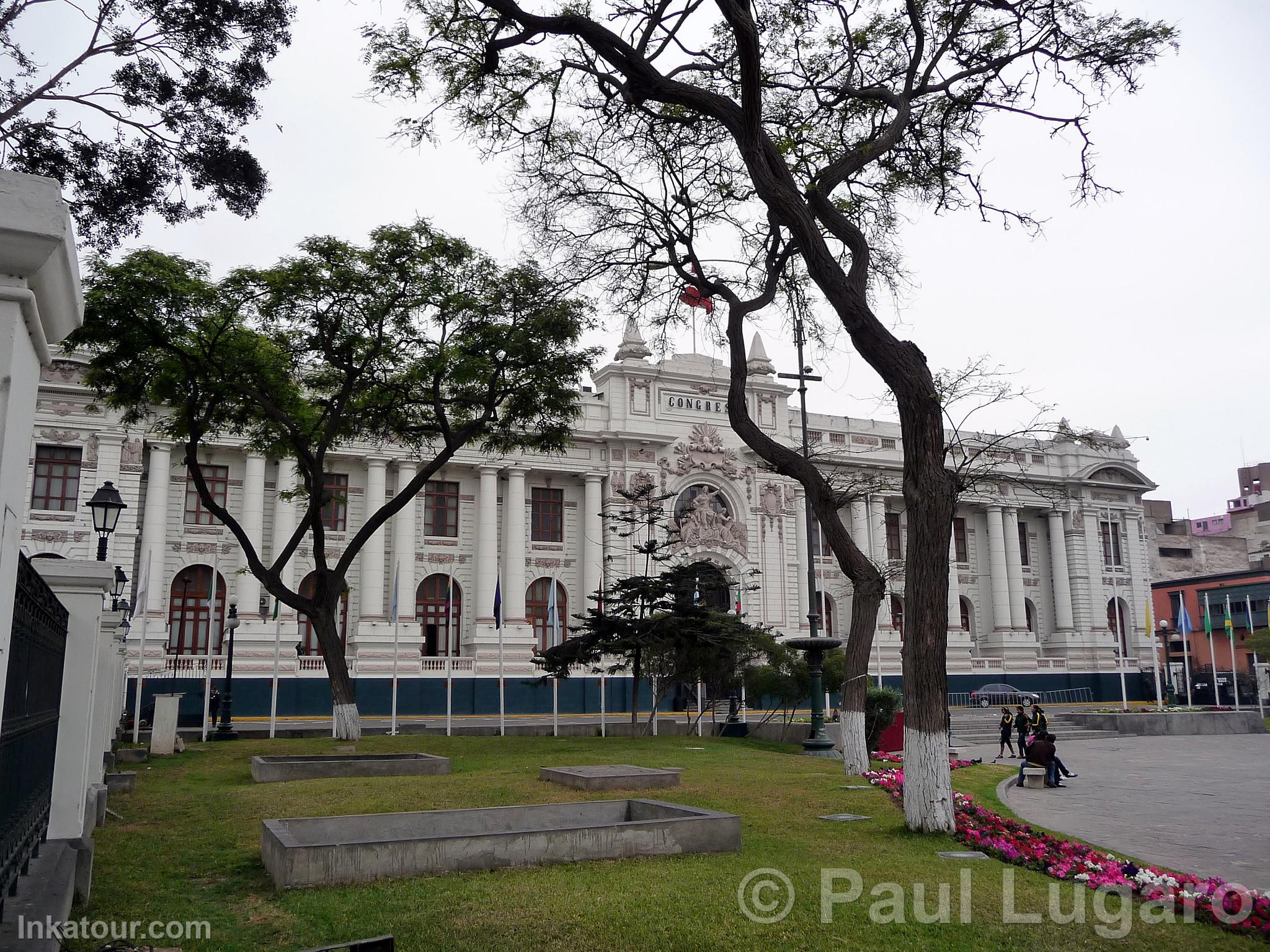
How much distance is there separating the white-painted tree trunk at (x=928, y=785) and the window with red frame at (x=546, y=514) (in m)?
29.0

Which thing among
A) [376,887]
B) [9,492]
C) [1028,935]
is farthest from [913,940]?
[9,492]

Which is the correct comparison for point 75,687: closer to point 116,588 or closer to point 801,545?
point 116,588

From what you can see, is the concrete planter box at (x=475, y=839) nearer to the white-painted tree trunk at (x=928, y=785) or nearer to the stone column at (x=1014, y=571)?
the white-painted tree trunk at (x=928, y=785)

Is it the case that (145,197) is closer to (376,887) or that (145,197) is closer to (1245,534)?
(376,887)

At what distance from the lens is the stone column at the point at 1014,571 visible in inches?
1816

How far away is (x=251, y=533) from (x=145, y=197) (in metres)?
21.0

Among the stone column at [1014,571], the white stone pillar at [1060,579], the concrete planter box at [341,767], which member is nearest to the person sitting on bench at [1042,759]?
the concrete planter box at [341,767]

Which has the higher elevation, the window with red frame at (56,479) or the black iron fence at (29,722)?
the window with red frame at (56,479)

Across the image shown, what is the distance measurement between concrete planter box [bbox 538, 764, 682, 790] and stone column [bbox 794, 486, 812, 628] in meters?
27.7

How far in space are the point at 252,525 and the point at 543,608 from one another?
1107cm

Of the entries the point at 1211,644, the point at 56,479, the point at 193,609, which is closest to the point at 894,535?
the point at 1211,644

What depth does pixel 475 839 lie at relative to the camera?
7.24 m

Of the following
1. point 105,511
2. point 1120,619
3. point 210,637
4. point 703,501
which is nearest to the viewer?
point 105,511

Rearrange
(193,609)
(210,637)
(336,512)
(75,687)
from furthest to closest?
(336,512) → (193,609) → (210,637) → (75,687)
